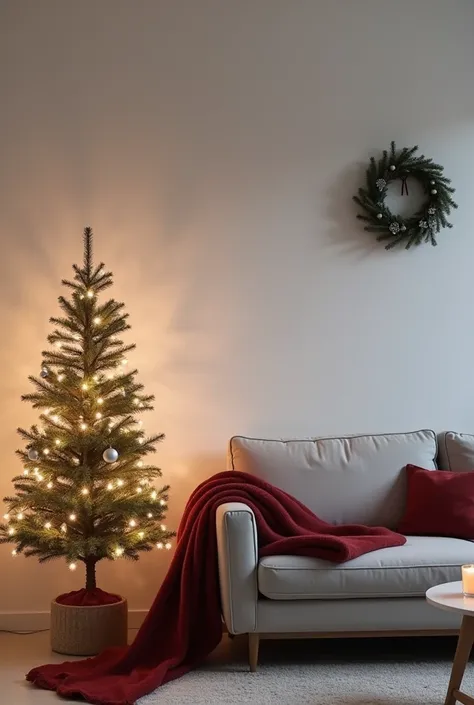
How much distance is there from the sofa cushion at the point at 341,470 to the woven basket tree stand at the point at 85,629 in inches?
32.1

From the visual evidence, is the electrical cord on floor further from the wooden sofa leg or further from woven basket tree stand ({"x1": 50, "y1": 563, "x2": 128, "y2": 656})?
the wooden sofa leg

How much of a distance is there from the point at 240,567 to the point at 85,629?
0.77 metres

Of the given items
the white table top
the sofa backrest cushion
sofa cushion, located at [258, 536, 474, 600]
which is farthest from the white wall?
the white table top

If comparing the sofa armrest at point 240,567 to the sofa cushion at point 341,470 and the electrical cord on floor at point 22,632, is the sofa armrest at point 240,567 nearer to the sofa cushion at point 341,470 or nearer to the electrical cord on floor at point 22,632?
the sofa cushion at point 341,470

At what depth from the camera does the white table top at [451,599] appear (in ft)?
7.36

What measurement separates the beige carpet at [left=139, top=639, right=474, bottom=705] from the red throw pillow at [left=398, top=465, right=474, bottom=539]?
18.4 inches

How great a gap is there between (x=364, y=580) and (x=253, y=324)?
1.47m

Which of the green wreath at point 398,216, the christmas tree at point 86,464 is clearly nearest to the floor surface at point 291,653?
the christmas tree at point 86,464

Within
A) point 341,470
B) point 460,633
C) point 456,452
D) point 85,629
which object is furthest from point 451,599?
point 85,629

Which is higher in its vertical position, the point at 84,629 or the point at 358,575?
the point at 358,575

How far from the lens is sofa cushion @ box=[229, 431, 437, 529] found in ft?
11.5

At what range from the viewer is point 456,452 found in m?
3.63

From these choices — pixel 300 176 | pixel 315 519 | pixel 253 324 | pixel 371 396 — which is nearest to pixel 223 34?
pixel 300 176

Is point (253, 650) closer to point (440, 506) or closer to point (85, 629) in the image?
point (85, 629)
